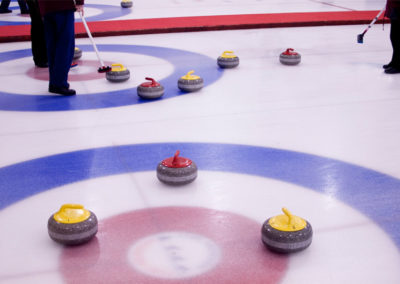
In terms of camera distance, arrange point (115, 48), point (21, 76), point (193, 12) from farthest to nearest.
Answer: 1. point (193, 12)
2. point (115, 48)
3. point (21, 76)

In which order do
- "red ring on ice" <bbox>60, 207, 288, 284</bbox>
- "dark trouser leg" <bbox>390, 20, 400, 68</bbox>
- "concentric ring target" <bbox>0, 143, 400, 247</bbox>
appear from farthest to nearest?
"dark trouser leg" <bbox>390, 20, 400, 68</bbox> < "concentric ring target" <bbox>0, 143, 400, 247</bbox> < "red ring on ice" <bbox>60, 207, 288, 284</bbox>

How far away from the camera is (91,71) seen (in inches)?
195

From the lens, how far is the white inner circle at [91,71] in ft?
14.4

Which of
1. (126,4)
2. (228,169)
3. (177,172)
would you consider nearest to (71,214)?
(177,172)

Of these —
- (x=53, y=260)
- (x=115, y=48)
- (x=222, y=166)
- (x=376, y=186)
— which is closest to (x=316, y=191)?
(x=376, y=186)

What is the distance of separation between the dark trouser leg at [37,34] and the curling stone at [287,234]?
141 inches

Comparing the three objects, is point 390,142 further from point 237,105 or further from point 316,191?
point 237,105

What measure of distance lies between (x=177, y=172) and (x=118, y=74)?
222cm

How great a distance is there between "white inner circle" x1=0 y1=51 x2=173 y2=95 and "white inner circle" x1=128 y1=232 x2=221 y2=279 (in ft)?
8.24

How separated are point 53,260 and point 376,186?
5.21 feet

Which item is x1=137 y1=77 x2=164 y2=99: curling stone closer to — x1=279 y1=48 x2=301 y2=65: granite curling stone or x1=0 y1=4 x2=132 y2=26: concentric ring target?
x1=279 y1=48 x2=301 y2=65: granite curling stone

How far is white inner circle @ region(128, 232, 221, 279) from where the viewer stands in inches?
71.6

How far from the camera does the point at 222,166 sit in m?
2.73

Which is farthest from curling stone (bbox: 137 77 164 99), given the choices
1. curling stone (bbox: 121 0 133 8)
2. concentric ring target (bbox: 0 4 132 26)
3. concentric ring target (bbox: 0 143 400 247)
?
curling stone (bbox: 121 0 133 8)
